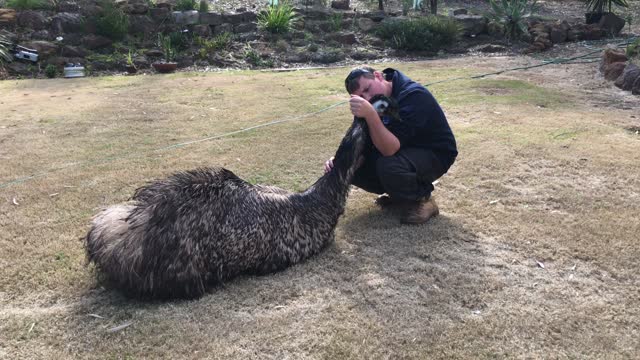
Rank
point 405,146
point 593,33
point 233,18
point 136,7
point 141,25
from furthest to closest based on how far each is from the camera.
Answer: point 233,18 → point 593,33 → point 136,7 → point 141,25 → point 405,146

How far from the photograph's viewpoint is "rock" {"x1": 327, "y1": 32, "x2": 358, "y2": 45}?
13648mm

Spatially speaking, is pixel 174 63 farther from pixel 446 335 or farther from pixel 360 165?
pixel 446 335

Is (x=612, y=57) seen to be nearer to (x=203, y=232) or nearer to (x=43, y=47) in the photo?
(x=203, y=232)

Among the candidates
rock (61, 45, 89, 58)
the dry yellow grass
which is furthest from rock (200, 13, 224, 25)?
the dry yellow grass

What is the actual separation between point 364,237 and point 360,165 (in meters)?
0.53

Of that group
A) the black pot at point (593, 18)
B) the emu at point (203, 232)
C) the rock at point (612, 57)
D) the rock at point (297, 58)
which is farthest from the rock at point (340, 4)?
the emu at point (203, 232)

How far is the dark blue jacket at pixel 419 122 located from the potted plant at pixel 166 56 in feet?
26.9

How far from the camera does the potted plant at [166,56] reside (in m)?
11.4

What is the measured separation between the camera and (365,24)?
→ 14.5 meters

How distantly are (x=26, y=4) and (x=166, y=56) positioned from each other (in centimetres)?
350

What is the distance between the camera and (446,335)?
2.91 meters

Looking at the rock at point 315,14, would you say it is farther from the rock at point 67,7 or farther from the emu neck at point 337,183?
the emu neck at point 337,183

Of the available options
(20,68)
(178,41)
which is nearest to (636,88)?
(178,41)

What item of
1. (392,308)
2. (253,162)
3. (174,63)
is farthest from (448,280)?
(174,63)
